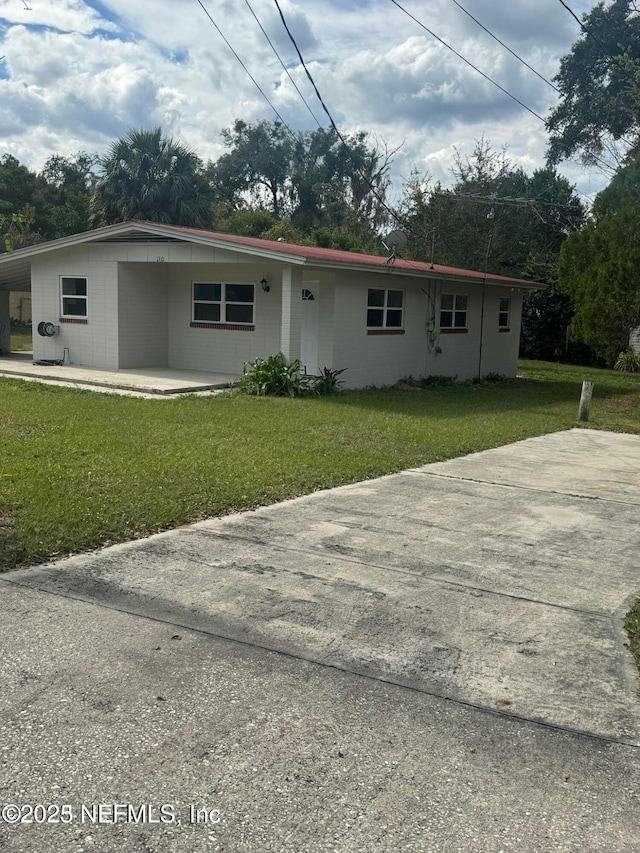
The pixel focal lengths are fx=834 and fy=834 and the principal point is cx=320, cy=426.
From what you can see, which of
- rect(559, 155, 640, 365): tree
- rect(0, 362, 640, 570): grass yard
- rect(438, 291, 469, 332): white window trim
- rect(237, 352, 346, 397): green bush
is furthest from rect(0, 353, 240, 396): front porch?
rect(559, 155, 640, 365): tree

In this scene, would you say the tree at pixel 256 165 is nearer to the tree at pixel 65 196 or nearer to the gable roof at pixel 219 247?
the tree at pixel 65 196

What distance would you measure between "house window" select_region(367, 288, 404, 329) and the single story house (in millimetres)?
28

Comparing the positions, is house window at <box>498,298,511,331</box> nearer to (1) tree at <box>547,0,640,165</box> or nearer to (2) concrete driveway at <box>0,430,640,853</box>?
(1) tree at <box>547,0,640,165</box>

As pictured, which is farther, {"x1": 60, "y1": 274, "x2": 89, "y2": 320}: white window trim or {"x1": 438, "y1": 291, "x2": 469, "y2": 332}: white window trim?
{"x1": 438, "y1": 291, "x2": 469, "y2": 332}: white window trim

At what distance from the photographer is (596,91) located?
3206cm

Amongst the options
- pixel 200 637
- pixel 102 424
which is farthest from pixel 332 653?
pixel 102 424

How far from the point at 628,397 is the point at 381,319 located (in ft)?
19.6

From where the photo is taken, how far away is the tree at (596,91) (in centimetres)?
2962

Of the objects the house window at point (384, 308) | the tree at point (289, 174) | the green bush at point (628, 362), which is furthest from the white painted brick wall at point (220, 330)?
the tree at point (289, 174)

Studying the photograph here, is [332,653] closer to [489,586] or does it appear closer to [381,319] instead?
[489,586]

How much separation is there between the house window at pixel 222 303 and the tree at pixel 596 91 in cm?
1692

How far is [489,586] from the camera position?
5.41 meters

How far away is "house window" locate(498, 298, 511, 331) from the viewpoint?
23359 mm

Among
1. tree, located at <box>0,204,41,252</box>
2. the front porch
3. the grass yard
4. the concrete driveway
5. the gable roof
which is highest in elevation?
tree, located at <box>0,204,41,252</box>
